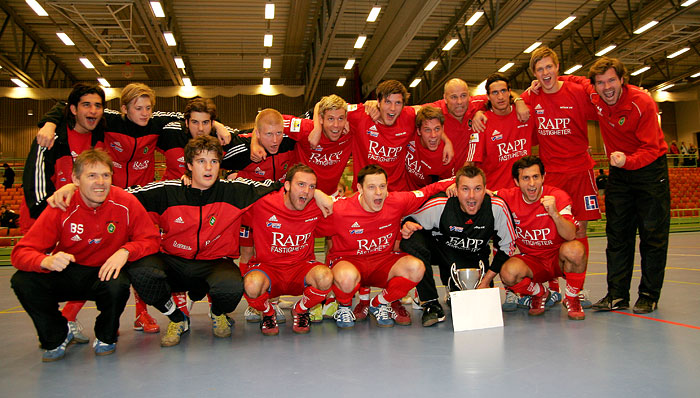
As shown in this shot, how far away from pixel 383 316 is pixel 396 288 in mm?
292

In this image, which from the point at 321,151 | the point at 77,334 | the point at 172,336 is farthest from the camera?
the point at 321,151

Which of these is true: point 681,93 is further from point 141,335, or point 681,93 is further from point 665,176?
point 141,335

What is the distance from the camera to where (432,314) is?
4.57 meters

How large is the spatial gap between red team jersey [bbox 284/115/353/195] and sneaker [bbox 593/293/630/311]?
3.18m

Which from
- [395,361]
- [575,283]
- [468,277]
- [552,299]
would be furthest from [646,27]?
[395,361]

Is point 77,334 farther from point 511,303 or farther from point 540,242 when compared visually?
point 540,242

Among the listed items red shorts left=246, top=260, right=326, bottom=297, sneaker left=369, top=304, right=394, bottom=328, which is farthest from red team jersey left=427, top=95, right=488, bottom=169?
red shorts left=246, top=260, right=326, bottom=297

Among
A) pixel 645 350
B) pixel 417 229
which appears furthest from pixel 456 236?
pixel 645 350

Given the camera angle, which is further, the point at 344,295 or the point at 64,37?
the point at 64,37

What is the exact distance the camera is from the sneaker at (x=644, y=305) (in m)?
4.65

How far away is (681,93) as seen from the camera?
92.9 ft

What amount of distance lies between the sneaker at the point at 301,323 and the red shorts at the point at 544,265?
2225 millimetres

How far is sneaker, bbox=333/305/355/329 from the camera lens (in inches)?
180

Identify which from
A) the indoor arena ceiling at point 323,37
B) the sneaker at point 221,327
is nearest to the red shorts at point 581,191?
the sneaker at point 221,327
